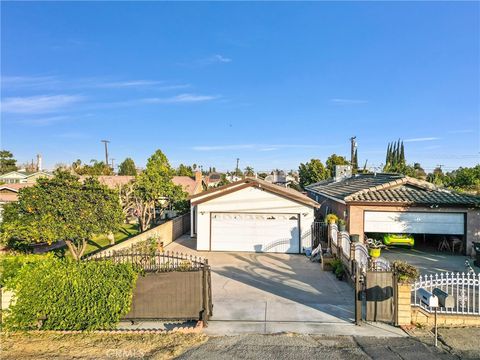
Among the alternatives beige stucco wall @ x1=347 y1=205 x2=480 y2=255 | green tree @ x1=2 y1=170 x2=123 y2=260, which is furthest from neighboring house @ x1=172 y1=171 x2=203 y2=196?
green tree @ x1=2 y1=170 x2=123 y2=260

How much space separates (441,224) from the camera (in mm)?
16016

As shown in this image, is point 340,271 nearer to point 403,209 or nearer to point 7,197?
point 403,209

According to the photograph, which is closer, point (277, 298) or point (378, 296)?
point (378, 296)

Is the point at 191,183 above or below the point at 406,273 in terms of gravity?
above

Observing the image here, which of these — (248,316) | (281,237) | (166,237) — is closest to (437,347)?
(248,316)

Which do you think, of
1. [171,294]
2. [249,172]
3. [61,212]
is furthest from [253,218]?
[249,172]

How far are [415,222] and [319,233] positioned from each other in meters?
4.93

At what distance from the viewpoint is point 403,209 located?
52.9ft

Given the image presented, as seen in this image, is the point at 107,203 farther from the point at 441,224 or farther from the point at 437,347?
the point at 441,224

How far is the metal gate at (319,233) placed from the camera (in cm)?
1675

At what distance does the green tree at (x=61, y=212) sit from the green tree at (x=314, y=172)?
36.2m

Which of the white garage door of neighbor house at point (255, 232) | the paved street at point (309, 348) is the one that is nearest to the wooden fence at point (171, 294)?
the paved street at point (309, 348)

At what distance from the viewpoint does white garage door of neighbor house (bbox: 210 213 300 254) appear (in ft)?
54.5

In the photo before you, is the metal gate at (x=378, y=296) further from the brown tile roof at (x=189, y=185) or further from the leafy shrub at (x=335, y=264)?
the brown tile roof at (x=189, y=185)
